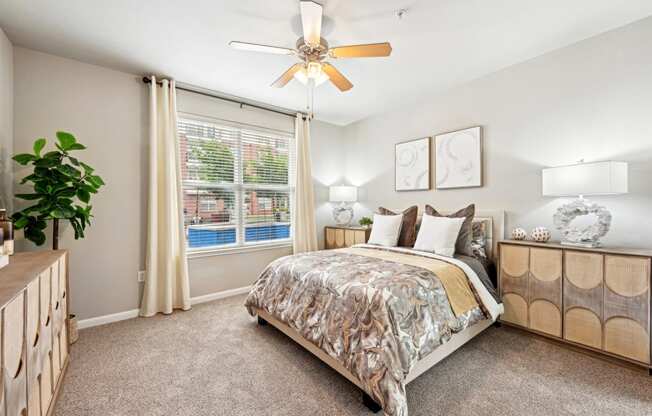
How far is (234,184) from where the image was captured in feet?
12.1

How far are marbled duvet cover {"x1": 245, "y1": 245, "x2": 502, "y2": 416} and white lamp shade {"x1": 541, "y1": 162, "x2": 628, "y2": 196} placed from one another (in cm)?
101

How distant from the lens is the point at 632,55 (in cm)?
221

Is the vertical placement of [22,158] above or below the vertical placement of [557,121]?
below

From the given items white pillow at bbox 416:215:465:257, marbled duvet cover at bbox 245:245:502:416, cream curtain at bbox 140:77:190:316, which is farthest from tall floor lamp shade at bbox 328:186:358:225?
cream curtain at bbox 140:77:190:316

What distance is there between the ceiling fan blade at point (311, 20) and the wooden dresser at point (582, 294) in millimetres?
2452

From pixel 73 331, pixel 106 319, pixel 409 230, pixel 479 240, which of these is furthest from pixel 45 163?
pixel 479 240

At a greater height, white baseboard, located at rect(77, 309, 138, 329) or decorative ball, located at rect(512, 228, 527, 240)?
decorative ball, located at rect(512, 228, 527, 240)

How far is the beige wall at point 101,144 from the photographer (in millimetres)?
2475

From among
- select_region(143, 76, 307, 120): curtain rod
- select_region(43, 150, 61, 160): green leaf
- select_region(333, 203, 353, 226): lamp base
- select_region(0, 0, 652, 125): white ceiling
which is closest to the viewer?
select_region(0, 0, 652, 125): white ceiling

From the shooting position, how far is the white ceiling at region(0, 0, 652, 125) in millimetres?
1978

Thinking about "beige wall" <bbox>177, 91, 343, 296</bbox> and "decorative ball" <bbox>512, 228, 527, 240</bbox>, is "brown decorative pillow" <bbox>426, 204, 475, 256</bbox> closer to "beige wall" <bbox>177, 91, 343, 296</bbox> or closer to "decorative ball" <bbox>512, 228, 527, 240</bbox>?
"decorative ball" <bbox>512, 228, 527, 240</bbox>

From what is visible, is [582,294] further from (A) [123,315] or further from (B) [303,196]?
(A) [123,315]

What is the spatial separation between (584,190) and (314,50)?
7.77ft

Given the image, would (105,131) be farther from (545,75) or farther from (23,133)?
(545,75)
